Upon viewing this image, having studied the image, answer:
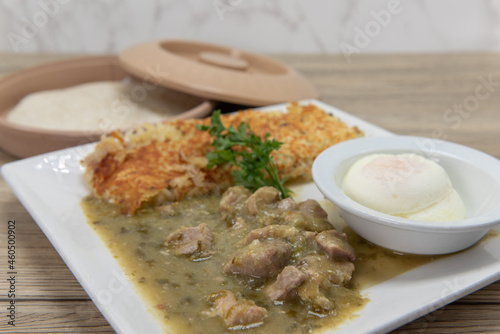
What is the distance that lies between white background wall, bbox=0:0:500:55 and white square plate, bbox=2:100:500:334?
4.25m

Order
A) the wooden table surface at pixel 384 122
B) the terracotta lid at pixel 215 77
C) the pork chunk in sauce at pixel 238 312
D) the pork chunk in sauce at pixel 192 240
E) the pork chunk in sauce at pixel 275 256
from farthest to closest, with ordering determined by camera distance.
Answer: the terracotta lid at pixel 215 77, the pork chunk in sauce at pixel 192 240, the wooden table surface at pixel 384 122, the pork chunk in sauce at pixel 275 256, the pork chunk in sauce at pixel 238 312

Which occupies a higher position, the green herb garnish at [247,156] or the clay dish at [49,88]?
the green herb garnish at [247,156]

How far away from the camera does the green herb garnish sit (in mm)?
2943

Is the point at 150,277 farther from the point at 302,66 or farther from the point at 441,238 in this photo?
the point at 302,66

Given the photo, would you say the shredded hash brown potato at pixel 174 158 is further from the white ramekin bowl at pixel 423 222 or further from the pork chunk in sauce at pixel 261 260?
the pork chunk in sauce at pixel 261 260

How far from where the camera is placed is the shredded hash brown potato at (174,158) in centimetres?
294

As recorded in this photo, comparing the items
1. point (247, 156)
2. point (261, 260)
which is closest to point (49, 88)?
point (247, 156)

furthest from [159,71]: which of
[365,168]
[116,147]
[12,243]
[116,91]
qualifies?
[365,168]

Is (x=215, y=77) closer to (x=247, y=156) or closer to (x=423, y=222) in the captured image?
(x=247, y=156)

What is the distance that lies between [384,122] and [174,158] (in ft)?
7.08

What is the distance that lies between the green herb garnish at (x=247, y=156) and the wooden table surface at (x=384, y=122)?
3.29 ft

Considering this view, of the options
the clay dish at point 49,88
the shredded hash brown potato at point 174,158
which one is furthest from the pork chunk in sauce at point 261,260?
the clay dish at point 49,88

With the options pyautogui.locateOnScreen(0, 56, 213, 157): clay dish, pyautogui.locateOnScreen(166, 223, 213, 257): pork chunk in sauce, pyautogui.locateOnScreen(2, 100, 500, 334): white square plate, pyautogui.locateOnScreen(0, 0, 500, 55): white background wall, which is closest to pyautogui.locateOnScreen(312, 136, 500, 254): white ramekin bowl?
pyautogui.locateOnScreen(2, 100, 500, 334): white square plate

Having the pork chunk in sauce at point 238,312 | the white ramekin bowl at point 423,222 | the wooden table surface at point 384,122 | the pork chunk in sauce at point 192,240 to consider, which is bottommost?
the wooden table surface at point 384,122
